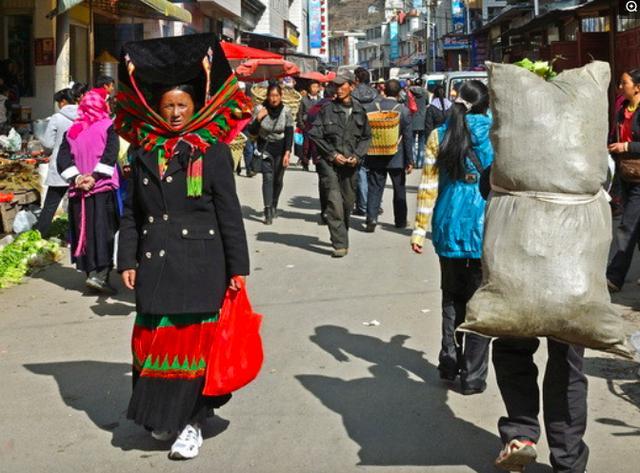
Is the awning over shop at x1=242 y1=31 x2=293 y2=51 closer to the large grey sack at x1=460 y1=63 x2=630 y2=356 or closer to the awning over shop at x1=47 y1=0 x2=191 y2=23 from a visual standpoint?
→ the awning over shop at x1=47 y1=0 x2=191 y2=23

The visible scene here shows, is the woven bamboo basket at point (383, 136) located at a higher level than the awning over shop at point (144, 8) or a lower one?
lower

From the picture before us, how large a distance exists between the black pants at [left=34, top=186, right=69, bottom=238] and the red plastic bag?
18.7 feet

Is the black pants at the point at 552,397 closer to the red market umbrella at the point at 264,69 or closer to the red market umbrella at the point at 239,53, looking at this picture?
the red market umbrella at the point at 264,69

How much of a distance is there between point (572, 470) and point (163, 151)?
2372mm

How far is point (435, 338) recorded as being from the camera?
7254 millimetres

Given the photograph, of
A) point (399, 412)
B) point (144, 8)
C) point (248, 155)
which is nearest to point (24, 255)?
point (399, 412)

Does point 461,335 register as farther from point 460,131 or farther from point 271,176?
point 271,176

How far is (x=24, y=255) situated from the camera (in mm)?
10453

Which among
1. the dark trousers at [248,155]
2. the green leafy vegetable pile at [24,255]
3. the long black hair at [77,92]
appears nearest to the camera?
the green leafy vegetable pile at [24,255]

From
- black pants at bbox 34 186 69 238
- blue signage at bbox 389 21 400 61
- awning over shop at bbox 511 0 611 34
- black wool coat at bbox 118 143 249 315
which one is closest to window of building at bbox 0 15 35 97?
black pants at bbox 34 186 69 238

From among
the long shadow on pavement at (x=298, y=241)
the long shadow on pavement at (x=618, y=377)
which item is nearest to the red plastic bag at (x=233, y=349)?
the long shadow on pavement at (x=618, y=377)

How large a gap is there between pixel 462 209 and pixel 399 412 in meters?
1.20

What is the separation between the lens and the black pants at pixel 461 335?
230 inches

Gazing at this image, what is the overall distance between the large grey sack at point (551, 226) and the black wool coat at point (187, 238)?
4.50ft
